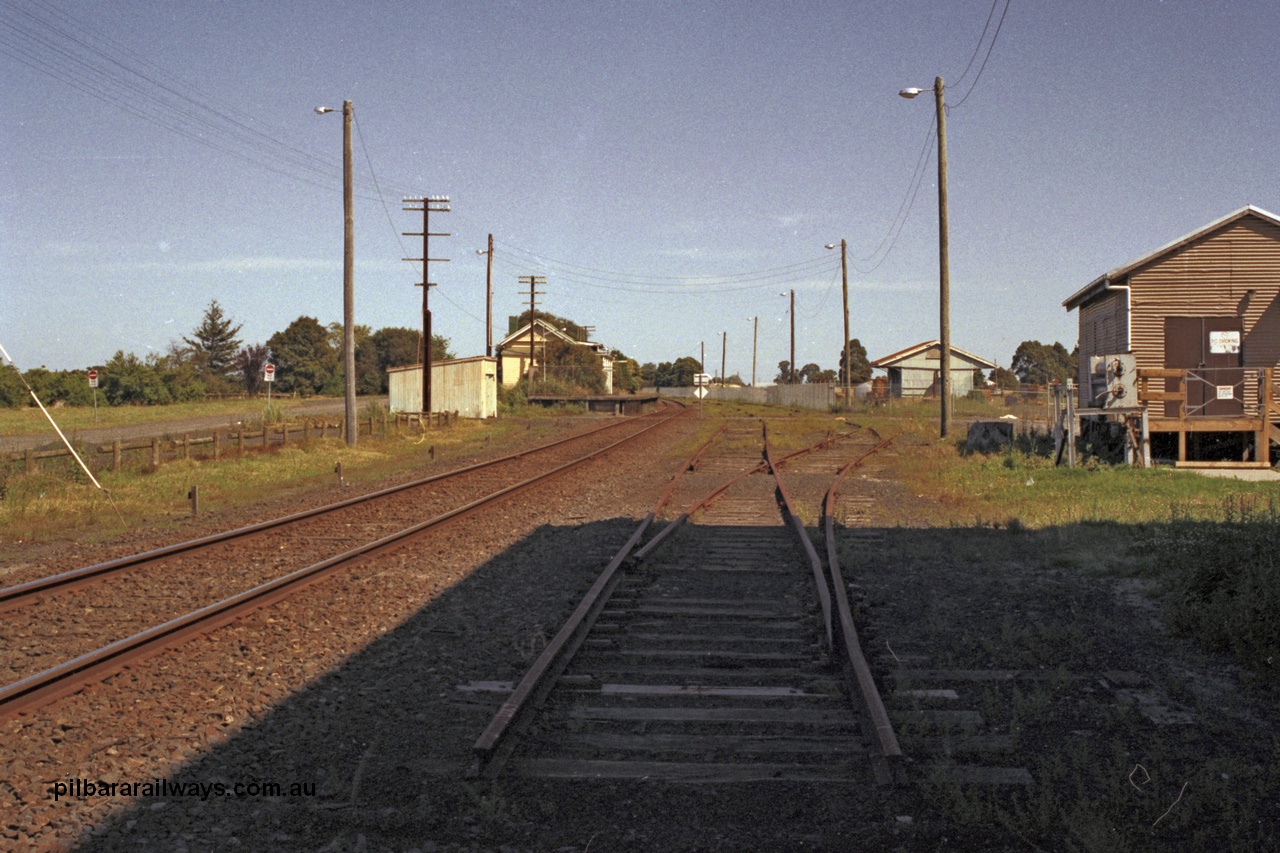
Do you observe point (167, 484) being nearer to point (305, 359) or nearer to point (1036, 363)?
point (305, 359)

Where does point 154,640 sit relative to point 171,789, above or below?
above

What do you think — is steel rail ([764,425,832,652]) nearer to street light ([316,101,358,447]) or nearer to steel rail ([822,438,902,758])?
steel rail ([822,438,902,758])

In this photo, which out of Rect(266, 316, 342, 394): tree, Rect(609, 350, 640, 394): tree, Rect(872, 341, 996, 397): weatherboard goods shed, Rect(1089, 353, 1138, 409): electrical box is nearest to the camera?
Rect(1089, 353, 1138, 409): electrical box

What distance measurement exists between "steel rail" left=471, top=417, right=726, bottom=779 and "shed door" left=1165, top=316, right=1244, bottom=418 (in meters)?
18.7

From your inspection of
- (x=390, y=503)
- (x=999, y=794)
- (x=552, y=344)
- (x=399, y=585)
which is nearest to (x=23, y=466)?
(x=390, y=503)

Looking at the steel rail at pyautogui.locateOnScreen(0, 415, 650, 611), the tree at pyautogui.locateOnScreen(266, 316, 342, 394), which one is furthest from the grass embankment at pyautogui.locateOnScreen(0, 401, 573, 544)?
the tree at pyautogui.locateOnScreen(266, 316, 342, 394)

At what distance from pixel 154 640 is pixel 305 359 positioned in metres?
112

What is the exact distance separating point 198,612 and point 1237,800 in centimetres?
645

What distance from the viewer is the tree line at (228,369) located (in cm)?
6588

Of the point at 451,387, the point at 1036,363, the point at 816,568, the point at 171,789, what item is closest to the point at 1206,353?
the point at 816,568

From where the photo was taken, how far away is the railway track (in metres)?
4.65

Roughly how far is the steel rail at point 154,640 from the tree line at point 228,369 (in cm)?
6281

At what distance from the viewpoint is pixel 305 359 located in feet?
372

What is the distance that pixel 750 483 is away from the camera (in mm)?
17422
